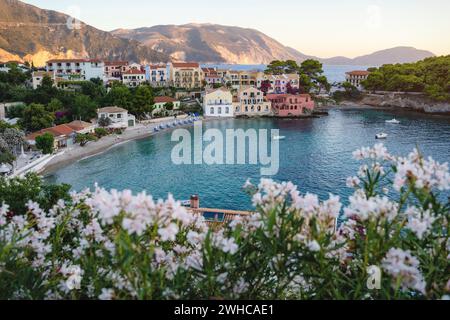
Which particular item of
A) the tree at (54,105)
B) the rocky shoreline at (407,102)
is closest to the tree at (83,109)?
the tree at (54,105)

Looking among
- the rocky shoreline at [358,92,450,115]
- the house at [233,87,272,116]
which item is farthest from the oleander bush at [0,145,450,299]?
the rocky shoreline at [358,92,450,115]

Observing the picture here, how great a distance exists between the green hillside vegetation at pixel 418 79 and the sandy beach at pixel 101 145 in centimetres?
4153

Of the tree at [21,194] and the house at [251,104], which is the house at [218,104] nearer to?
the house at [251,104]

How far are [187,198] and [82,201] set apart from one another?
1799cm

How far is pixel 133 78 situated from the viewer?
66.1m

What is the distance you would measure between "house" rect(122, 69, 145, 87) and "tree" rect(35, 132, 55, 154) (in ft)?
119

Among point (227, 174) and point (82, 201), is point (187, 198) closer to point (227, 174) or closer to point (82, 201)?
point (227, 174)

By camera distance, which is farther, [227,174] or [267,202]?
[227,174]

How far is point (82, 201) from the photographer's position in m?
4.54

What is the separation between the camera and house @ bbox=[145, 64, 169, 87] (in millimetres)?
68088

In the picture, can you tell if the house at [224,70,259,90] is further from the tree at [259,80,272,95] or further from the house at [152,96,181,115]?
the house at [152,96,181,115]

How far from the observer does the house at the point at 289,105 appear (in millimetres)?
56781

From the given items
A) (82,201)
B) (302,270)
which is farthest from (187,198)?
(302,270)
